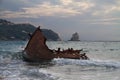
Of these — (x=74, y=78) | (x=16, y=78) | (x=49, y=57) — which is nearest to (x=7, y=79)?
(x=16, y=78)

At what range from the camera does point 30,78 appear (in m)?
17.4

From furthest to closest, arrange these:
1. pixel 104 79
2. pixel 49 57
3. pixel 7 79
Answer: pixel 49 57 < pixel 104 79 < pixel 7 79

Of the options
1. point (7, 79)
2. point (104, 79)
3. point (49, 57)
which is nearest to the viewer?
point (7, 79)

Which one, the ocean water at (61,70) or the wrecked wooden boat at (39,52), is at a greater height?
the wrecked wooden boat at (39,52)

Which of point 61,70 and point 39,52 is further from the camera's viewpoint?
point 39,52

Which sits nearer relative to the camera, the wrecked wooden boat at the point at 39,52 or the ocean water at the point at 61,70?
the ocean water at the point at 61,70

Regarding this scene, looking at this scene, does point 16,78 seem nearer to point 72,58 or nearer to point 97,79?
point 97,79

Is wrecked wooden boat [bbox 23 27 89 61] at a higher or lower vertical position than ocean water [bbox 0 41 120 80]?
higher

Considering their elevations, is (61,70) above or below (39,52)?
below

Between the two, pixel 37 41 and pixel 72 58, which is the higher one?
pixel 37 41

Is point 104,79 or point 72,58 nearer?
point 104,79

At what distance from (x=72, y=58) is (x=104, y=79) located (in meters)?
16.5

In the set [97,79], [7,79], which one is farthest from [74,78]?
[7,79]

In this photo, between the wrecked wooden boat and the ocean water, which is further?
the wrecked wooden boat
